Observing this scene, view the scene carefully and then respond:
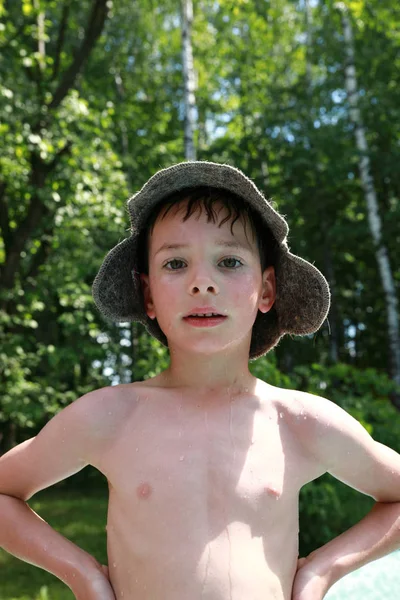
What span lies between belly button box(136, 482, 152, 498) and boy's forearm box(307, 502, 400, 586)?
480mm

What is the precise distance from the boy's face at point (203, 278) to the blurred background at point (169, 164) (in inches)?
77.7

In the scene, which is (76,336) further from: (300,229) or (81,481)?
(300,229)

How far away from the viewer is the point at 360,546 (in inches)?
62.4

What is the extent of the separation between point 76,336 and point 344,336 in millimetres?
8605

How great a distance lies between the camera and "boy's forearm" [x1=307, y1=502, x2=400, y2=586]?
1.56 metres

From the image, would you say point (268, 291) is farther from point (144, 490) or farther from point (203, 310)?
point (144, 490)

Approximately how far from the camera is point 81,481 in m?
11.4

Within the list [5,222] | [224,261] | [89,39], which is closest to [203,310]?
[224,261]

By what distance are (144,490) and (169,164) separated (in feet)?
37.2

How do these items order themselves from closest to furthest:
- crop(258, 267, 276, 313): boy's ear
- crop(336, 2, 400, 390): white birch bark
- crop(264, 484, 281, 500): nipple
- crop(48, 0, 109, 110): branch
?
crop(264, 484, 281, 500): nipple < crop(258, 267, 276, 313): boy's ear < crop(48, 0, 109, 110): branch < crop(336, 2, 400, 390): white birch bark

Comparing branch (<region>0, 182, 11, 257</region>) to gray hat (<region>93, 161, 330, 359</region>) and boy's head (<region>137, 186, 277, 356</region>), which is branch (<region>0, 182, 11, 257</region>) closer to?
gray hat (<region>93, 161, 330, 359</region>)

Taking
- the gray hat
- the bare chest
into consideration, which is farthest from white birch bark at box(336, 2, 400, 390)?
the bare chest

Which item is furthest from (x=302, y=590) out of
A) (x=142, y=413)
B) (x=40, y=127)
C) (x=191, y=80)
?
(x=191, y=80)

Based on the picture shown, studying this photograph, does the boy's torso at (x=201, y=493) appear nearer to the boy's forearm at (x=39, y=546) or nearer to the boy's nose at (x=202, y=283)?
the boy's forearm at (x=39, y=546)
